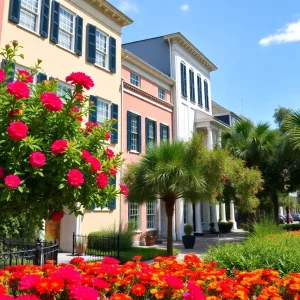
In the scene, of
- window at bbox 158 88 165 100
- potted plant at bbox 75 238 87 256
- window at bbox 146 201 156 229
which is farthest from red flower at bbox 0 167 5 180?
window at bbox 158 88 165 100

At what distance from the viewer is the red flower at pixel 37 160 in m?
3.63

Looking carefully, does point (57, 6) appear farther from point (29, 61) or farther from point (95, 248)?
point (95, 248)

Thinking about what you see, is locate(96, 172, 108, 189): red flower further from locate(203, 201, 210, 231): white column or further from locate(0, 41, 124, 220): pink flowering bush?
locate(203, 201, 210, 231): white column

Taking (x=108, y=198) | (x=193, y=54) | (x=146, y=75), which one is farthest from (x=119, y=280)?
(x=193, y=54)

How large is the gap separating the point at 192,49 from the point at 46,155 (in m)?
24.4

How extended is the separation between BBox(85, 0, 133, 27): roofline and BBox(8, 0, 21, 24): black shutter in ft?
14.9

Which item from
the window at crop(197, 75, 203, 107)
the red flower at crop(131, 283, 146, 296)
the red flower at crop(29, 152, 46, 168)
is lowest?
the red flower at crop(131, 283, 146, 296)

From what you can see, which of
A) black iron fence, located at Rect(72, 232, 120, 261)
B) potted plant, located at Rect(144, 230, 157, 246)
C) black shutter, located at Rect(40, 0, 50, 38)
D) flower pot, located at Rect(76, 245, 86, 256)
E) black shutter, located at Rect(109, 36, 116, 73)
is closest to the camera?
black iron fence, located at Rect(72, 232, 120, 261)

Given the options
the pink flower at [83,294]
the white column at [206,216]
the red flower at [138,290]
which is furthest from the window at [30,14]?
the white column at [206,216]

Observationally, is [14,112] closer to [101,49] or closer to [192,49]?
[101,49]

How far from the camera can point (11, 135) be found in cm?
362

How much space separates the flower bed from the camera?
2.88m

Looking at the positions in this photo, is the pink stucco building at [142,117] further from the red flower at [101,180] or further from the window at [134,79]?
the red flower at [101,180]

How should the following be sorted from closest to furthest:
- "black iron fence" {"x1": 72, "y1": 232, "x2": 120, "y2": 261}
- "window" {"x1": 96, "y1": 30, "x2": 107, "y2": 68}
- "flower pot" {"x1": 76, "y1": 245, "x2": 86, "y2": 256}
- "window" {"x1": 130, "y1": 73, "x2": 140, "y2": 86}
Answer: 1. "black iron fence" {"x1": 72, "y1": 232, "x2": 120, "y2": 261}
2. "flower pot" {"x1": 76, "y1": 245, "x2": 86, "y2": 256}
3. "window" {"x1": 96, "y1": 30, "x2": 107, "y2": 68}
4. "window" {"x1": 130, "y1": 73, "x2": 140, "y2": 86}
